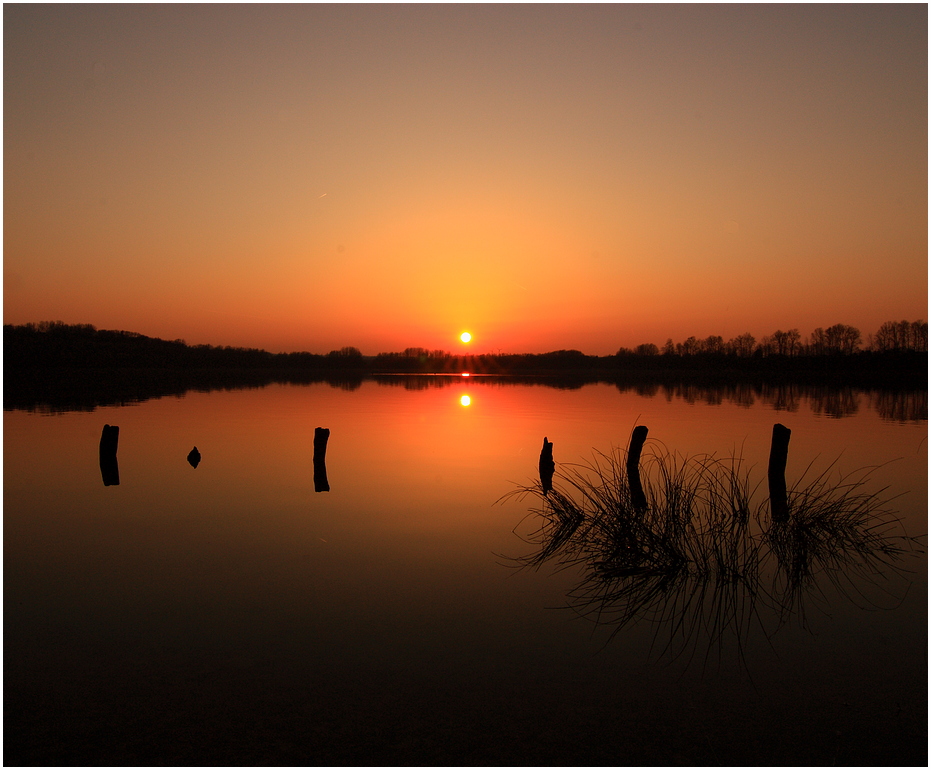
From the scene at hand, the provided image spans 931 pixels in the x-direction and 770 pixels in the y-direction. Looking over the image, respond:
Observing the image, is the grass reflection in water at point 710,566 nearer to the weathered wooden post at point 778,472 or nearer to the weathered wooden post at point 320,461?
the weathered wooden post at point 778,472

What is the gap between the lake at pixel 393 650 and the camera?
16.6ft

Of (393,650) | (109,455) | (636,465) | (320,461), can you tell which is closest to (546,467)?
(636,465)

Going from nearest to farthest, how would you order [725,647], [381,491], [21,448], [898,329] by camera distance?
[725,647]
[381,491]
[21,448]
[898,329]

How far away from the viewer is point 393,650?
679cm

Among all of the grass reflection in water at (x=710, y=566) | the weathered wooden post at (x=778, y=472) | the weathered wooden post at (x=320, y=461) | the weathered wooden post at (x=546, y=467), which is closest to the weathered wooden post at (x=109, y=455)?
the weathered wooden post at (x=320, y=461)

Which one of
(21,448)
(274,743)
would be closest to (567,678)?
(274,743)

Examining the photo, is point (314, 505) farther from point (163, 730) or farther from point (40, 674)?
point (163, 730)

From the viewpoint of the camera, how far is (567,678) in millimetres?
6133

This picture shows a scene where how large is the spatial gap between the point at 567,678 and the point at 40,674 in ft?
16.4

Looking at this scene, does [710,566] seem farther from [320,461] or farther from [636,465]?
[320,461]

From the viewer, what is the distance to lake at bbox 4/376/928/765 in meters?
5.06

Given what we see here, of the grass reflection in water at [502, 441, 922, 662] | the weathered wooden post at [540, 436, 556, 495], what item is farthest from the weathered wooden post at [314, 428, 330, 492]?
the grass reflection in water at [502, 441, 922, 662]

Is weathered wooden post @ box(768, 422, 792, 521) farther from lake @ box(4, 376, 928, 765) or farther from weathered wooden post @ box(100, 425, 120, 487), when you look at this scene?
weathered wooden post @ box(100, 425, 120, 487)

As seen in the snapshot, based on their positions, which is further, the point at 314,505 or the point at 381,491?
the point at 381,491
